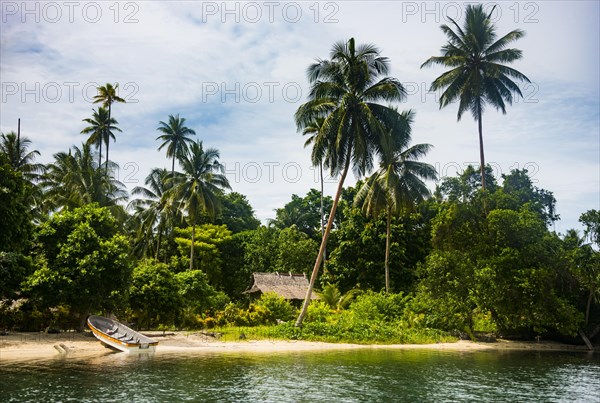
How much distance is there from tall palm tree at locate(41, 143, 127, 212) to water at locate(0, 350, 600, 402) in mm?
21769

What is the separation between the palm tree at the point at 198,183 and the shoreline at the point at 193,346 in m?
15.7

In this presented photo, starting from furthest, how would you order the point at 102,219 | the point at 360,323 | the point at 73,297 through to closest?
the point at 360,323 < the point at 102,219 < the point at 73,297

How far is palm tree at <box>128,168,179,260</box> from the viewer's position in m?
49.4

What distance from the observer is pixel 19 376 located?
57.2 feet

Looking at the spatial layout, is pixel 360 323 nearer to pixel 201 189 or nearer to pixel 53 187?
pixel 201 189

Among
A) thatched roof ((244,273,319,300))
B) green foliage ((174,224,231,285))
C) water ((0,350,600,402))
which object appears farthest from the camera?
green foliage ((174,224,231,285))

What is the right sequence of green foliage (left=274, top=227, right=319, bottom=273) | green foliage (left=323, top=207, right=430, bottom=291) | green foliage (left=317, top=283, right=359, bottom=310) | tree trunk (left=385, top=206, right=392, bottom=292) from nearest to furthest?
tree trunk (left=385, top=206, right=392, bottom=292), green foliage (left=317, top=283, right=359, bottom=310), green foliage (left=323, top=207, right=430, bottom=291), green foliage (left=274, top=227, right=319, bottom=273)

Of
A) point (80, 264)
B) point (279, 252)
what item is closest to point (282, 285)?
point (279, 252)

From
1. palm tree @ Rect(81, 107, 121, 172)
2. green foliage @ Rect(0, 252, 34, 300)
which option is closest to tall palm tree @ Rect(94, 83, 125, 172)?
palm tree @ Rect(81, 107, 121, 172)

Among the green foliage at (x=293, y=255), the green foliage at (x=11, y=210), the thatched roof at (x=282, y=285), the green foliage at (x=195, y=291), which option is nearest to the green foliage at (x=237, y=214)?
the green foliage at (x=293, y=255)

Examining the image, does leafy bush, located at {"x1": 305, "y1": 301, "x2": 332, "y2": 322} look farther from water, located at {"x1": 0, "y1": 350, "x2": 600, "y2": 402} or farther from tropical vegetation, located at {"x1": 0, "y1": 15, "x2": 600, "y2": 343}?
water, located at {"x1": 0, "y1": 350, "x2": 600, "y2": 402}

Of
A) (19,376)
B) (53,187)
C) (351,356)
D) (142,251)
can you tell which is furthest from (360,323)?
(53,187)

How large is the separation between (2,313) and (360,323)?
20.0 m

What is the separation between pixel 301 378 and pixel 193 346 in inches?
433
